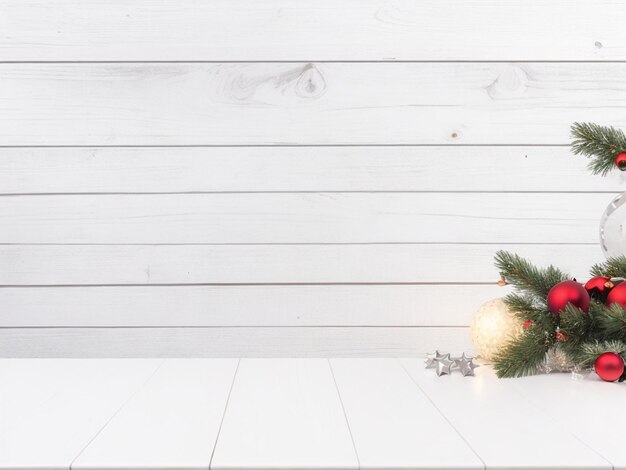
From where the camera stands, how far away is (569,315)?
0.99m

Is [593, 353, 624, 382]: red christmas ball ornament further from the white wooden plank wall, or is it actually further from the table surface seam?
the white wooden plank wall

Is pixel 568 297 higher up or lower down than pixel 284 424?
higher up

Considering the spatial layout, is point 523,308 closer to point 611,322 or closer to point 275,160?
point 611,322

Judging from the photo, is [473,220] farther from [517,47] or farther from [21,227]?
[21,227]

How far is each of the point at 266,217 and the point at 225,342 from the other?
25 cm

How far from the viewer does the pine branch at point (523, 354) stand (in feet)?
3.25

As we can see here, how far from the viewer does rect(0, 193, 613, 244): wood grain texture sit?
130 centimetres

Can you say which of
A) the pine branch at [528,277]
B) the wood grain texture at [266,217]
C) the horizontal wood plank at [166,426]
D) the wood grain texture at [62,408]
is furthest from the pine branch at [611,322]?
the wood grain texture at [62,408]

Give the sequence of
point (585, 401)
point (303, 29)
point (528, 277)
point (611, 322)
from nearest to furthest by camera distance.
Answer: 1. point (585, 401)
2. point (611, 322)
3. point (528, 277)
4. point (303, 29)

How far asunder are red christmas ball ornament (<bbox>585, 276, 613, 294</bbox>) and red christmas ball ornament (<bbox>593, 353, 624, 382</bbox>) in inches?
4.8

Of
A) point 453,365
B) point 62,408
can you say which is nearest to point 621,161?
point 453,365

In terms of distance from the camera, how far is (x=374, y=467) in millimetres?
640

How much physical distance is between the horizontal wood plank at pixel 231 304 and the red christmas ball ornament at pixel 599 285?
0.88 feet

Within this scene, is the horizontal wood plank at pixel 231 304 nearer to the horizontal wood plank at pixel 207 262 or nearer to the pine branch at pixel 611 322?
the horizontal wood plank at pixel 207 262
